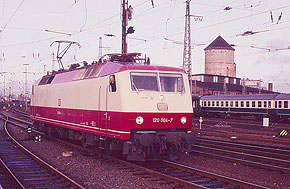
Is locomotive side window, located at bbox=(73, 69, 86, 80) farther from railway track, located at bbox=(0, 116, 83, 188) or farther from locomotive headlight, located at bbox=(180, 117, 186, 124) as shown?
locomotive headlight, located at bbox=(180, 117, 186, 124)

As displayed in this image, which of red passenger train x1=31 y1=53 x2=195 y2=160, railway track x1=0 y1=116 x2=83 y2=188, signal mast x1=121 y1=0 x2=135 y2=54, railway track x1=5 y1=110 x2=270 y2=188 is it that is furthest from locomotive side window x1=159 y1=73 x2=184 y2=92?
signal mast x1=121 y1=0 x2=135 y2=54

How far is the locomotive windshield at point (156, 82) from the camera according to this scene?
1234 centimetres

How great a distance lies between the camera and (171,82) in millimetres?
12953

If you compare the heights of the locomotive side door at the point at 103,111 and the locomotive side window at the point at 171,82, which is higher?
the locomotive side window at the point at 171,82

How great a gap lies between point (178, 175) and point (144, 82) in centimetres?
349

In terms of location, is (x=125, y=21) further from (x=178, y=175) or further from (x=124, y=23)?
(x=178, y=175)

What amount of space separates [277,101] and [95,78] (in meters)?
29.4

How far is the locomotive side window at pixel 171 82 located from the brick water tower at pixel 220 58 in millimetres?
83107

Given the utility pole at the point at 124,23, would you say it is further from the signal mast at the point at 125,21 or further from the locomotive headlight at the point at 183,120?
the locomotive headlight at the point at 183,120

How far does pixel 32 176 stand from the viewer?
11.3m

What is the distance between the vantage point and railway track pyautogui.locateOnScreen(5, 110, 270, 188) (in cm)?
988

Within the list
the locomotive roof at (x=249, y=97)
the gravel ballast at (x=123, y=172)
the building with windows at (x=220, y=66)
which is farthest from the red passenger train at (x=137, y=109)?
the building with windows at (x=220, y=66)

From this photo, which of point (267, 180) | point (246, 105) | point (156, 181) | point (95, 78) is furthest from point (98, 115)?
point (246, 105)

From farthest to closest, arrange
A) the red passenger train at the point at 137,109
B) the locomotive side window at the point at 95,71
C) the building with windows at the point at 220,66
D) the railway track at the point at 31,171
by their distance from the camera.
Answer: the building with windows at the point at 220,66
the locomotive side window at the point at 95,71
the red passenger train at the point at 137,109
the railway track at the point at 31,171
